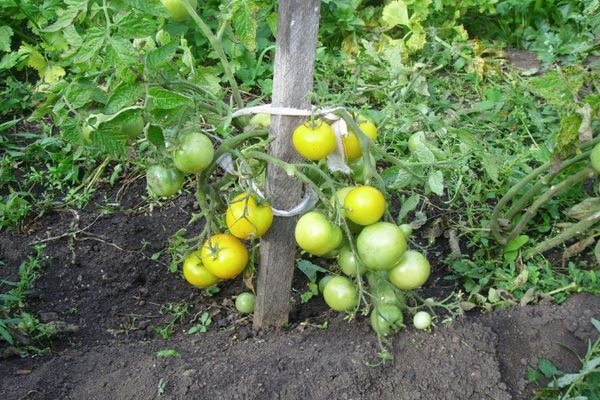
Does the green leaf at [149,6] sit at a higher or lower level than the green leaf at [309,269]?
higher

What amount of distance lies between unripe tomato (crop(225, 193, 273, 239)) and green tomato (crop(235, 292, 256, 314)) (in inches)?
18.9

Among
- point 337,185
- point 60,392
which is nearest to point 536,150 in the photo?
point 337,185

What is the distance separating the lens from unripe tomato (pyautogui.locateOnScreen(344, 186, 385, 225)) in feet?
5.33

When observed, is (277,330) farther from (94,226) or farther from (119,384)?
(94,226)

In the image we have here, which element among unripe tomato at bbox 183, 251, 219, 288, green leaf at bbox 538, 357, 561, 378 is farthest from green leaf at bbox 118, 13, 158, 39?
green leaf at bbox 538, 357, 561, 378

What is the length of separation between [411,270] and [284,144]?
50 cm

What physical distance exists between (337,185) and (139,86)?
622mm

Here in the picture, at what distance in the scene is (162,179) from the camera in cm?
172

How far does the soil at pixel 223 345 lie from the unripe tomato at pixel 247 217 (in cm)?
43

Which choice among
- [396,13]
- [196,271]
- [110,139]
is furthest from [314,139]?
[396,13]

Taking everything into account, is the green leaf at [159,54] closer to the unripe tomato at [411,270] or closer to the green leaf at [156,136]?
the green leaf at [156,136]

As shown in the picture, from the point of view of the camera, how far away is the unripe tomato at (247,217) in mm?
1705

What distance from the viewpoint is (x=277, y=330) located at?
6.92 ft

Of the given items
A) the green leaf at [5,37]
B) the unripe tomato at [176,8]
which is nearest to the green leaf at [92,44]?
the unripe tomato at [176,8]
